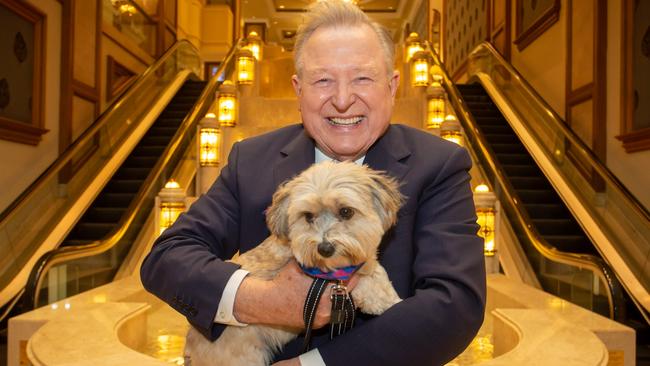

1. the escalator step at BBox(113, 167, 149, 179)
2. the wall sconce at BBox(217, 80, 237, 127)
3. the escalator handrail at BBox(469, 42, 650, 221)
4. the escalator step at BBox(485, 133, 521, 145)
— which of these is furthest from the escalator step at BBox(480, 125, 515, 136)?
the escalator step at BBox(113, 167, 149, 179)

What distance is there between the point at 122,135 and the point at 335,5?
30.6ft

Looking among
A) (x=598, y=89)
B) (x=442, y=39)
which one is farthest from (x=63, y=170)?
(x=442, y=39)

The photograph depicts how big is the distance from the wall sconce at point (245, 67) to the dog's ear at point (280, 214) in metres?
11.2

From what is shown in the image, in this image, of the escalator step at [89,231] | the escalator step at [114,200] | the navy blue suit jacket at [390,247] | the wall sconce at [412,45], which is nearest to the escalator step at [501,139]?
the wall sconce at [412,45]

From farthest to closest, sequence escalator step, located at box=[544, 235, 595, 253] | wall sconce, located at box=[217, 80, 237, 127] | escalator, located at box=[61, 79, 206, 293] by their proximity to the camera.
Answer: wall sconce, located at box=[217, 80, 237, 127], escalator step, located at box=[544, 235, 595, 253], escalator, located at box=[61, 79, 206, 293]

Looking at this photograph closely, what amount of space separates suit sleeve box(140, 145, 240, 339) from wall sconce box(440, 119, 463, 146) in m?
7.87

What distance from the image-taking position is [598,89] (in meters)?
9.54

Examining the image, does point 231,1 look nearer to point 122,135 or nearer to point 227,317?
point 122,135

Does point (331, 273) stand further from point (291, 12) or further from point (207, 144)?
point (291, 12)

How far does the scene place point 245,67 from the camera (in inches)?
507

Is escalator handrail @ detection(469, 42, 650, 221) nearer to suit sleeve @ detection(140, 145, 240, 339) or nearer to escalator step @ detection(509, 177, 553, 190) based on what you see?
escalator step @ detection(509, 177, 553, 190)

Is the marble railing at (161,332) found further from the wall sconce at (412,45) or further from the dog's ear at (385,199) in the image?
the wall sconce at (412,45)

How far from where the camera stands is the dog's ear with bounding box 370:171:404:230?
72.4 inches

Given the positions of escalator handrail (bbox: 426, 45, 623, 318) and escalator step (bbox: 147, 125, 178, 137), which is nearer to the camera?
escalator handrail (bbox: 426, 45, 623, 318)
